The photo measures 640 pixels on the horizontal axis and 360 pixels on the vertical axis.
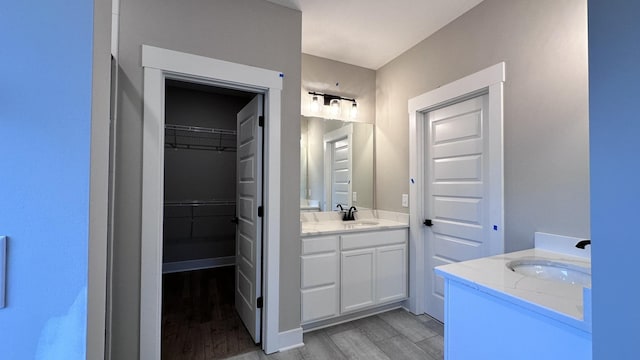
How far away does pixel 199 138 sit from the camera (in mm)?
4344

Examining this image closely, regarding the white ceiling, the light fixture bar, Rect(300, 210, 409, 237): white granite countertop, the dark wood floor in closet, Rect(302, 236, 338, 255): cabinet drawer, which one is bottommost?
the dark wood floor in closet

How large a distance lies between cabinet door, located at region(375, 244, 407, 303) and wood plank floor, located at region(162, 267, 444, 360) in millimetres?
204

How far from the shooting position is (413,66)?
2.80 m

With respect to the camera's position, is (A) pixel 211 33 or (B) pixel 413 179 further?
(B) pixel 413 179

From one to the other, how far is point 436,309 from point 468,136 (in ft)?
5.33

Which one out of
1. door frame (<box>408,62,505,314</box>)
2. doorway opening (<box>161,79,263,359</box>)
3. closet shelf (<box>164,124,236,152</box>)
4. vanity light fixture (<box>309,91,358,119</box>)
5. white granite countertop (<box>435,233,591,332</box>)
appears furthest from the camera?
closet shelf (<box>164,124,236,152</box>)

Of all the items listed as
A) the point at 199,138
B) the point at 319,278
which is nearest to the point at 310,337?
the point at 319,278

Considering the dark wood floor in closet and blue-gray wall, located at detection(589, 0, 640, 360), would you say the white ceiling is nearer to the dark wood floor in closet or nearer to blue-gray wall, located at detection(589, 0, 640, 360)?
blue-gray wall, located at detection(589, 0, 640, 360)

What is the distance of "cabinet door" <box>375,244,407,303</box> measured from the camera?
8.65 feet

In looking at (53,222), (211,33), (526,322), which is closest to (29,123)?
(53,222)

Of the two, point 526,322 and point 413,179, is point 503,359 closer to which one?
point 526,322

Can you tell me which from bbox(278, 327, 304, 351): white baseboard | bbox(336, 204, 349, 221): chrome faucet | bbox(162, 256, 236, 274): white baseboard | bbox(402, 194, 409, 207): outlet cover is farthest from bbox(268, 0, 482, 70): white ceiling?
bbox(162, 256, 236, 274): white baseboard

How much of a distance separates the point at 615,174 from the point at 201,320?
3042 mm

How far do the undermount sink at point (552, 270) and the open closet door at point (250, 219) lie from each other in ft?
Answer: 5.65
